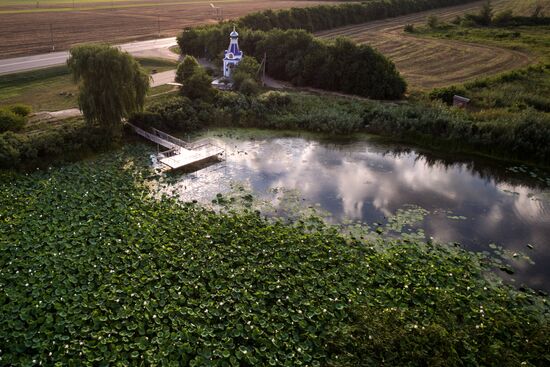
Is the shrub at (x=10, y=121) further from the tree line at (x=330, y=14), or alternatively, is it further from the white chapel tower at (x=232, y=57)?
the tree line at (x=330, y=14)

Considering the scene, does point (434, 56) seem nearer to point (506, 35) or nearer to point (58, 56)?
point (506, 35)

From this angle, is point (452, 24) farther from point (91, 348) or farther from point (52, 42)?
point (91, 348)

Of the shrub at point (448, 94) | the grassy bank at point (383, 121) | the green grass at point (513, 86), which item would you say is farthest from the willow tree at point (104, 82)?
the shrub at point (448, 94)

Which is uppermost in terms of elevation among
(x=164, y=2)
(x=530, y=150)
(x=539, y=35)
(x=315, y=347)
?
(x=164, y=2)

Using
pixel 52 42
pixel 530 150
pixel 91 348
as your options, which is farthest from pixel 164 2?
pixel 91 348

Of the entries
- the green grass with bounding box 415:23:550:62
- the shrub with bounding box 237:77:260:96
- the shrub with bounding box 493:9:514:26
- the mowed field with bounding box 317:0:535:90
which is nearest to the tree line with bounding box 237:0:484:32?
the mowed field with bounding box 317:0:535:90

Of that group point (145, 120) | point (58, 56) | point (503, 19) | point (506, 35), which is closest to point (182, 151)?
point (145, 120)
